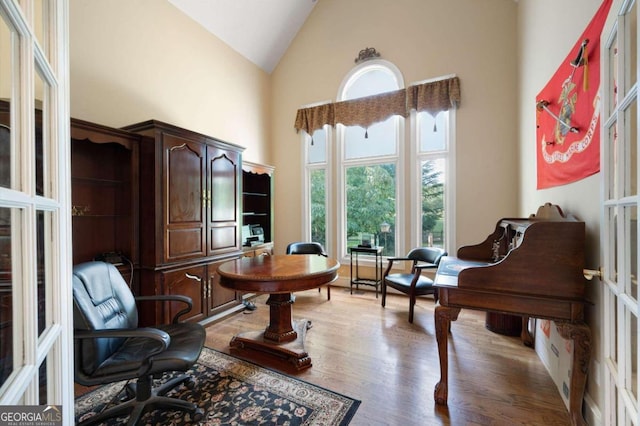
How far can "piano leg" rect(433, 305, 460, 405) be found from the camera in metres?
1.74

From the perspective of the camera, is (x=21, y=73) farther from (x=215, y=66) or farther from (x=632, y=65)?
(x=215, y=66)

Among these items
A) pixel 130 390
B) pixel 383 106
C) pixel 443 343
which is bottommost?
pixel 130 390

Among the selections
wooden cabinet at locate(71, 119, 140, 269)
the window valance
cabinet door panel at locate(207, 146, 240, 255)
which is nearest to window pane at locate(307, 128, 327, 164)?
the window valance

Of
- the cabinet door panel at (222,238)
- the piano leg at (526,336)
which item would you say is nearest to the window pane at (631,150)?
the piano leg at (526,336)

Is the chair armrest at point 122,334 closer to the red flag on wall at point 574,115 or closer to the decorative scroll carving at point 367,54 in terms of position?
the red flag on wall at point 574,115

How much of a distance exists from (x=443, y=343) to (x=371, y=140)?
3.30 meters

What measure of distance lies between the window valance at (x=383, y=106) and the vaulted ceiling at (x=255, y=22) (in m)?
1.16

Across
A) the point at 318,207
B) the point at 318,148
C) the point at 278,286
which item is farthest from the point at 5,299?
the point at 318,148

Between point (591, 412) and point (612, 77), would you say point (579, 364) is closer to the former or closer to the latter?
point (591, 412)

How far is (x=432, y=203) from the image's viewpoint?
3943mm

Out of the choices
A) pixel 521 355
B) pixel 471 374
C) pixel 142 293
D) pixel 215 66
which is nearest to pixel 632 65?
pixel 471 374

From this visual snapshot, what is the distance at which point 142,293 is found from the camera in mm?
2602

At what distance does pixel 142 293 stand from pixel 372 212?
126 inches

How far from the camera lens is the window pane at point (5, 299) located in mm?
607
